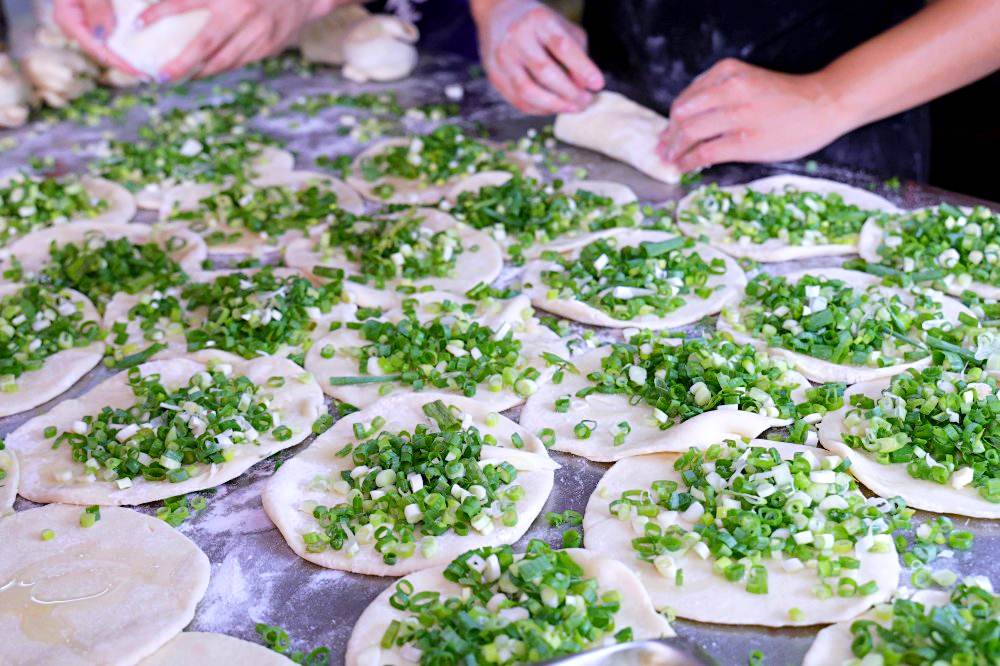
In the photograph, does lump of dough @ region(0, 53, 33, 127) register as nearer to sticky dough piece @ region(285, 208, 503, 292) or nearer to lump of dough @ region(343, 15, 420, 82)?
lump of dough @ region(343, 15, 420, 82)

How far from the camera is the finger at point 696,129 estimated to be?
2.86 m

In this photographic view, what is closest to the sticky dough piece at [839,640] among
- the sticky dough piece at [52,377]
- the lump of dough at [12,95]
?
the sticky dough piece at [52,377]

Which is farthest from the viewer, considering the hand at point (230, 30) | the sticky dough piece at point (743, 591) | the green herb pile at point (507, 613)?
the hand at point (230, 30)

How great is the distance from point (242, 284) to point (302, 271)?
21 centimetres

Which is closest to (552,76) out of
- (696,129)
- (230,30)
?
(696,129)

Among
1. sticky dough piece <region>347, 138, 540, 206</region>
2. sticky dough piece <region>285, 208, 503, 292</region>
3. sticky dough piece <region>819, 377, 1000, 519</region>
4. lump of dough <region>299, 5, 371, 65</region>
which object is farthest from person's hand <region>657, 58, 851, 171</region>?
lump of dough <region>299, 5, 371, 65</region>

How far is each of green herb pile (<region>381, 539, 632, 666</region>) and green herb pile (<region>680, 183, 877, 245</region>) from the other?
138cm

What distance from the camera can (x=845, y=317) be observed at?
2174mm

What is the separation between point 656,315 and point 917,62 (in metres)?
1.13

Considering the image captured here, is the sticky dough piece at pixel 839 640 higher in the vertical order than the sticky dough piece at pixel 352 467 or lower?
higher

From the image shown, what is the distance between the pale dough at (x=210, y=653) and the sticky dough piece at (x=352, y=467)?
21cm

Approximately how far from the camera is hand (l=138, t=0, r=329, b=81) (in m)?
3.29

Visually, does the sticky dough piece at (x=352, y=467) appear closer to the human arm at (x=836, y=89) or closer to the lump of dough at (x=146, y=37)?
the human arm at (x=836, y=89)

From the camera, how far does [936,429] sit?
1.81 metres
